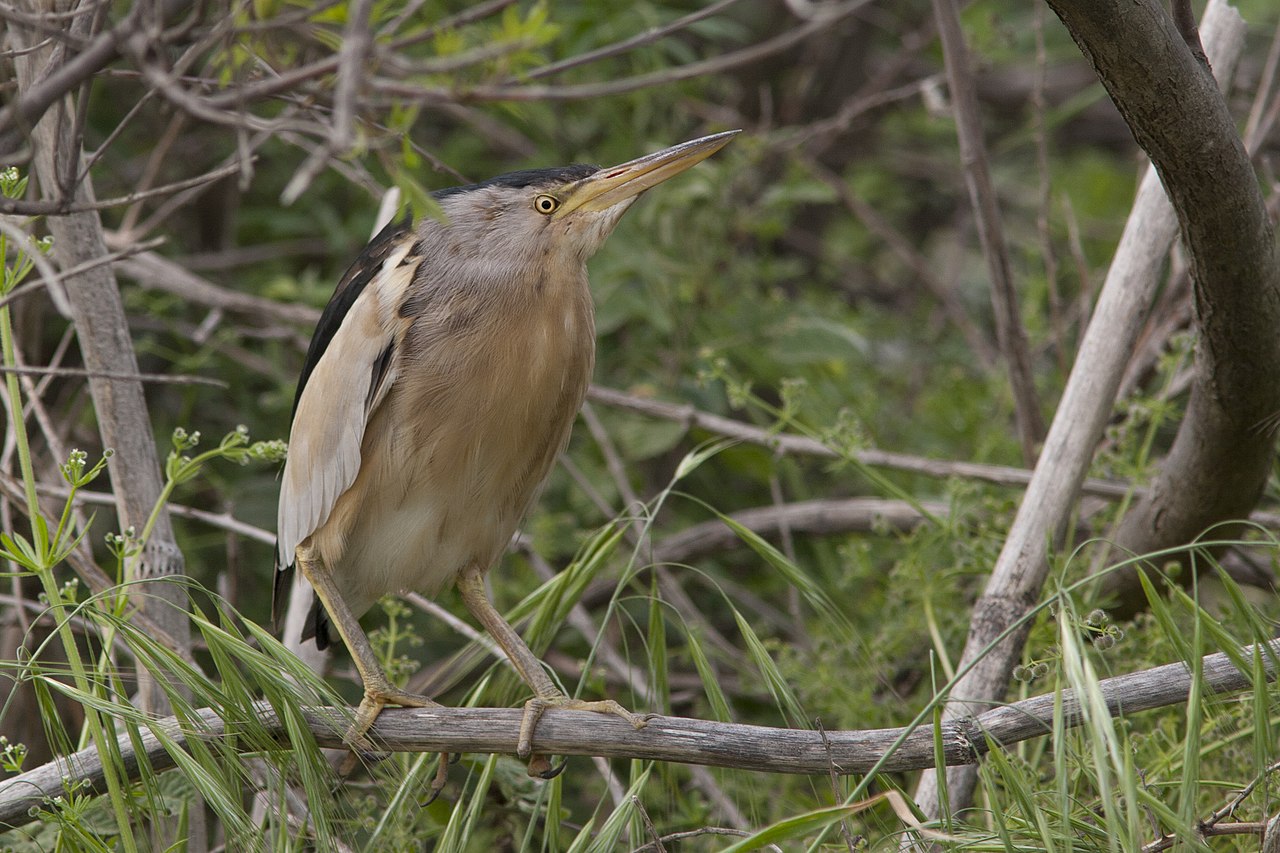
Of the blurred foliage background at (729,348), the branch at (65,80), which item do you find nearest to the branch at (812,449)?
the blurred foliage background at (729,348)

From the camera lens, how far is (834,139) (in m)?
3.83

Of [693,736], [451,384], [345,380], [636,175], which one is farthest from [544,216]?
[693,736]

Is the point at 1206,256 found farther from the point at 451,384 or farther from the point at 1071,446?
the point at 451,384

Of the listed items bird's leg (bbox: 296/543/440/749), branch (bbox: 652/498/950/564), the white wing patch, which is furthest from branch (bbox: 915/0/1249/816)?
the white wing patch

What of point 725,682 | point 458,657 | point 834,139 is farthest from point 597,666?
point 834,139

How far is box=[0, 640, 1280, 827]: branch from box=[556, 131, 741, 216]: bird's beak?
0.83 meters

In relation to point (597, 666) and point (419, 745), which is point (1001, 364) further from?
point (419, 745)

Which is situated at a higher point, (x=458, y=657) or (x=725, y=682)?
(x=458, y=657)

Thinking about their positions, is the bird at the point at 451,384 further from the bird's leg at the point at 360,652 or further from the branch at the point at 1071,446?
the branch at the point at 1071,446

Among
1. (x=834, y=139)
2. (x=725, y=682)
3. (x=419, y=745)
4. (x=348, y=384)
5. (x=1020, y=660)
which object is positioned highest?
(x=834, y=139)

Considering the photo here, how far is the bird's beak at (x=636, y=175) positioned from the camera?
6.50 ft

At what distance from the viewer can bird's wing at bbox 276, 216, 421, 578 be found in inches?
79.7

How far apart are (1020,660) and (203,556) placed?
193cm

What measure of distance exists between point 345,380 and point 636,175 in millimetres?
588
